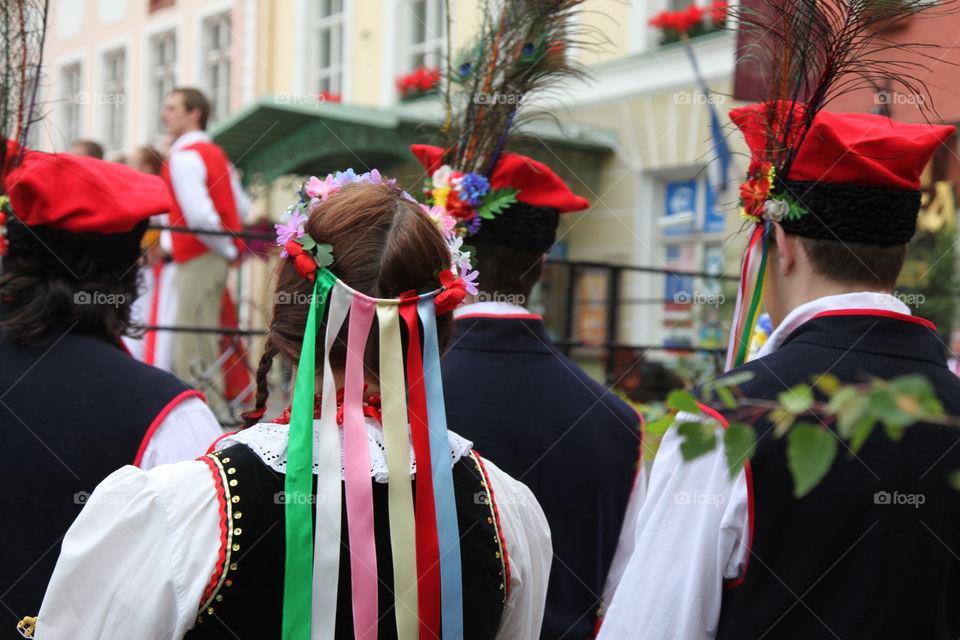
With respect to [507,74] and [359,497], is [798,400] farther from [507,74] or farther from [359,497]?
[507,74]

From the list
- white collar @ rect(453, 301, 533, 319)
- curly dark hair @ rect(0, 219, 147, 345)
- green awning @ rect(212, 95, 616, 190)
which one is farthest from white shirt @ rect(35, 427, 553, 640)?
green awning @ rect(212, 95, 616, 190)

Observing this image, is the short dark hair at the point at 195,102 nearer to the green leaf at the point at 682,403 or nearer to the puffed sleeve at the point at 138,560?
the puffed sleeve at the point at 138,560

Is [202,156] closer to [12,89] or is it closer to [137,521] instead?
[12,89]

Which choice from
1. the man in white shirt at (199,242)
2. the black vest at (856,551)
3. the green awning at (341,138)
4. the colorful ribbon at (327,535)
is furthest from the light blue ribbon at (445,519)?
the green awning at (341,138)

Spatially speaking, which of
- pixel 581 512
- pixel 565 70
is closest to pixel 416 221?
pixel 581 512

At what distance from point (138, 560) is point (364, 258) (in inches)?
19.9

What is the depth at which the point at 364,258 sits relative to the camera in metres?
1.56

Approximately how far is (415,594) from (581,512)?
1084 mm

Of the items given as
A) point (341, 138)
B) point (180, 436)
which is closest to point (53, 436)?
point (180, 436)

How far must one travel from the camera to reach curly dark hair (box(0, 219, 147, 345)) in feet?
7.49

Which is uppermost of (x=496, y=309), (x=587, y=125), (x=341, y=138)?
(x=587, y=125)

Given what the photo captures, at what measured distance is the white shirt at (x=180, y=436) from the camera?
7.11 feet

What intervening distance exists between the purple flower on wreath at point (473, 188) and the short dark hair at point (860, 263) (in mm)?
1050

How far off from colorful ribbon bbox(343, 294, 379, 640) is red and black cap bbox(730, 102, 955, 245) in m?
0.83
